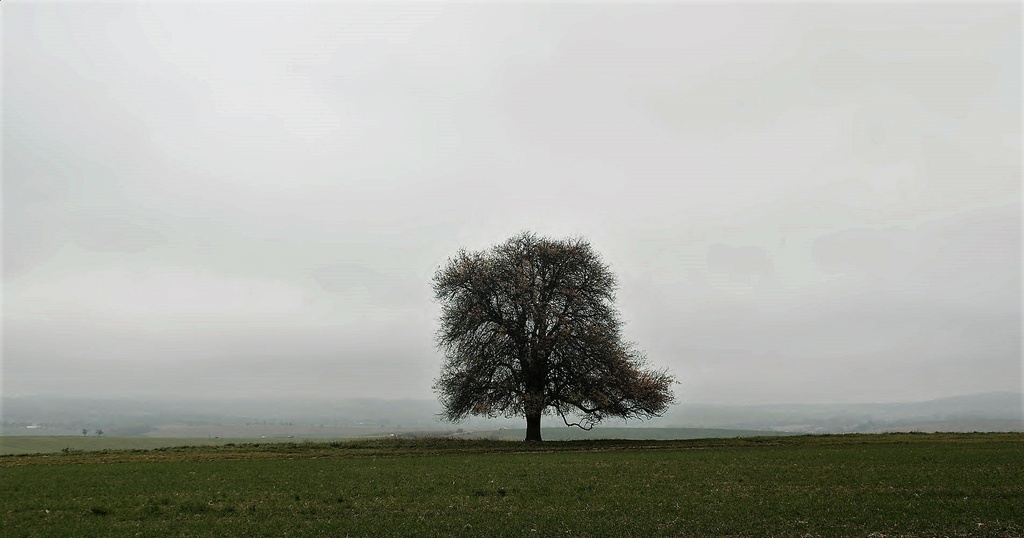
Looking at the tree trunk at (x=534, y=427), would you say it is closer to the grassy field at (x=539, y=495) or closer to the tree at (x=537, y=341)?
the tree at (x=537, y=341)

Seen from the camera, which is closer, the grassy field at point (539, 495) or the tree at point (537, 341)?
the grassy field at point (539, 495)

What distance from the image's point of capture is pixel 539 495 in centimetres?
2095

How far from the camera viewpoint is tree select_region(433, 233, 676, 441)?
1871 inches

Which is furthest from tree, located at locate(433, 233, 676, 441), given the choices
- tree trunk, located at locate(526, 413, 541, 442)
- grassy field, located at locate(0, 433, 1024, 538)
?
grassy field, located at locate(0, 433, 1024, 538)

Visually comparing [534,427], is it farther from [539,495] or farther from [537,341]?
[539,495]

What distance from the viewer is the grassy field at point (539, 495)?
15992mm

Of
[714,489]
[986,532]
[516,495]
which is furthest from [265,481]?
[986,532]

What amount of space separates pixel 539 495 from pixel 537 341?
93.4 ft

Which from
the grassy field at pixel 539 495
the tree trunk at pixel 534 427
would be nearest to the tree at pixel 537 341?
the tree trunk at pixel 534 427

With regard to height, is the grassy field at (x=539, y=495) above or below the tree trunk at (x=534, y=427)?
above

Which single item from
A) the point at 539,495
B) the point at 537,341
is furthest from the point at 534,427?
the point at 539,495

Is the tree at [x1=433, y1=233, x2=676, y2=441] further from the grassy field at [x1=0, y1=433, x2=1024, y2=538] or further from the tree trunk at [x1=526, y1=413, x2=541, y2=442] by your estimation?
the grassy field at [x1=0, y1=433, x2=1024, y2=538]

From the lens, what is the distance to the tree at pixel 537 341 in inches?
1871

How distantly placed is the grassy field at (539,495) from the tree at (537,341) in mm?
12269
